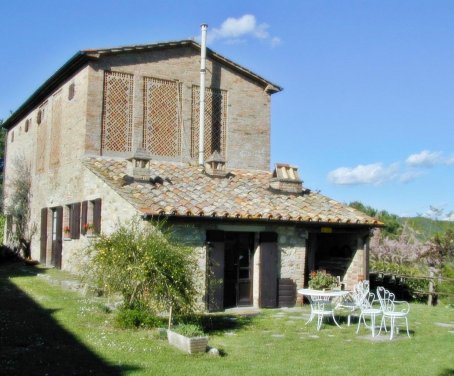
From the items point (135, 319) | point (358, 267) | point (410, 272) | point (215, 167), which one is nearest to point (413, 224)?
point (410, 272)

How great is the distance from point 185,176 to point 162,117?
299 cm

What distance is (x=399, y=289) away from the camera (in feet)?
57.9

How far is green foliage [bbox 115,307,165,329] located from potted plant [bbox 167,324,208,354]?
3.07 ft

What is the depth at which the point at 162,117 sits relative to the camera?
17.3 m

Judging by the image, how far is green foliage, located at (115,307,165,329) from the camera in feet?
31.7

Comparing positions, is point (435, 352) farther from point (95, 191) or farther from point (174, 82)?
point (174, 82)

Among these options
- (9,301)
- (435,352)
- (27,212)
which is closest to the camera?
(435,352)

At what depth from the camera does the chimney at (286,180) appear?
15.8 m

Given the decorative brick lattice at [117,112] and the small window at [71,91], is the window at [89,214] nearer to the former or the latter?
the decorative brick lattice at [117,112]

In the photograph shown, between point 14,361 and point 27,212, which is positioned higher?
point 27,212

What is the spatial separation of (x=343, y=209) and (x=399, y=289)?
4101 millimetres

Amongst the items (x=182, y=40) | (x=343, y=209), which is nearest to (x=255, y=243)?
(x=343, y=209)

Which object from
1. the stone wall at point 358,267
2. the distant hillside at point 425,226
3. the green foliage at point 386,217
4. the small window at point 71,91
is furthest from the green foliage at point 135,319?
the green foliage at point 386,217

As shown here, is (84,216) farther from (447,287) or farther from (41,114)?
(447,287)
